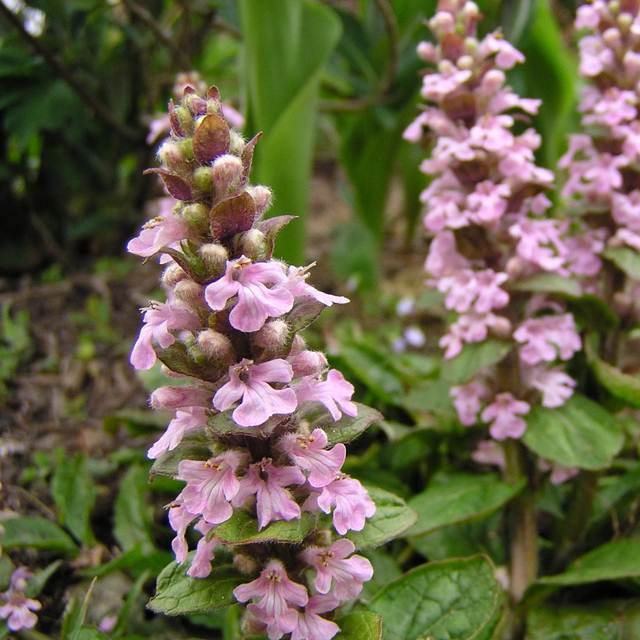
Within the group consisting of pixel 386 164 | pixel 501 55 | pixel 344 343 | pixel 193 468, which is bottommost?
pixel 344 343

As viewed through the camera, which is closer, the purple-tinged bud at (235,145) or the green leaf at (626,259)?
the purple-tinged bud at (235,145)

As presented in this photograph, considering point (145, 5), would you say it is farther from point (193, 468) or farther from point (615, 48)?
point (193, 468)

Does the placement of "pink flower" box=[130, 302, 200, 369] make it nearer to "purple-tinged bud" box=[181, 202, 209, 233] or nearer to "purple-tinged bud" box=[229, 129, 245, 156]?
"purple-tinged bud" box=[181, 202, 209, 233]

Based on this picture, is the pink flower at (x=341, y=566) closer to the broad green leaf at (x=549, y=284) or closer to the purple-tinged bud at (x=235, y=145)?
the purple-tinged bud at (x=235, y=145)

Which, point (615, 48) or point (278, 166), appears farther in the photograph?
point (278, 166)

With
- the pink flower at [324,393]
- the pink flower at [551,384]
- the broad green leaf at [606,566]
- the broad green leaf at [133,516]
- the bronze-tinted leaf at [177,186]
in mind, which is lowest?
the broad green leaf at [133,516]

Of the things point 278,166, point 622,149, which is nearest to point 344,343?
point 278,166

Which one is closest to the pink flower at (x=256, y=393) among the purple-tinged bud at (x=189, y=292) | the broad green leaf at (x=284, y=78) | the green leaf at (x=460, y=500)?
the purple-tinged bud at (x=189, y=292)

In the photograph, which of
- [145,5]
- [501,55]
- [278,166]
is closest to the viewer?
[501,55]
